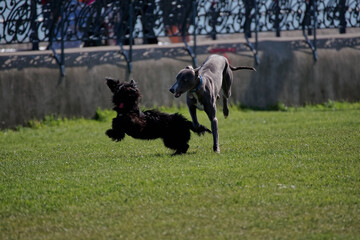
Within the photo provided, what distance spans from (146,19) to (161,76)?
4.84 ft

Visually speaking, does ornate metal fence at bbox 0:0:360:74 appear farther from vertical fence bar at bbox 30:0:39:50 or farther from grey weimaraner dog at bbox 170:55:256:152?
grey weimaraner dog at bbox 170:55:256:152

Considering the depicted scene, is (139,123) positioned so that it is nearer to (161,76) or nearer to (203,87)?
(203,87)

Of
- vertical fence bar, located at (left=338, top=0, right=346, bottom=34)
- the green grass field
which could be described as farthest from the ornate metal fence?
the green grass field

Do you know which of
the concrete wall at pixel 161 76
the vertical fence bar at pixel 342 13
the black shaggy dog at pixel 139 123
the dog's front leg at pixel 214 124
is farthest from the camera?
the vertical fence bar at pixel 342 13

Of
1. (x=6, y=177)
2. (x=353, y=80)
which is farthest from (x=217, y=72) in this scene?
(x=353, y=80)

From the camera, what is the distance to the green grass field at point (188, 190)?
18.4ft

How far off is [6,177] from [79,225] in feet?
8.73

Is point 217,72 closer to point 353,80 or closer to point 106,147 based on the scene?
point 106,147

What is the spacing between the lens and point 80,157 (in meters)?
9.60

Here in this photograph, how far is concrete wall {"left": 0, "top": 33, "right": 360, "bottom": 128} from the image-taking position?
583 inches

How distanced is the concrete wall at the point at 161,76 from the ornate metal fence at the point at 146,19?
31 cm

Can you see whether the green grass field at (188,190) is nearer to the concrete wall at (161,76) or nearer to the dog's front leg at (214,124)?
the dog's front leg at (214,124)

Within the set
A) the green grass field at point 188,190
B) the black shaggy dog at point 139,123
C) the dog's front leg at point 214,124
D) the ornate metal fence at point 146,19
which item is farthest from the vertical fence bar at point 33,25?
the dog's front leg at point 214,124

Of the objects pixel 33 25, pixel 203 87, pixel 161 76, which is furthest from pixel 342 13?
pixel 203 87
